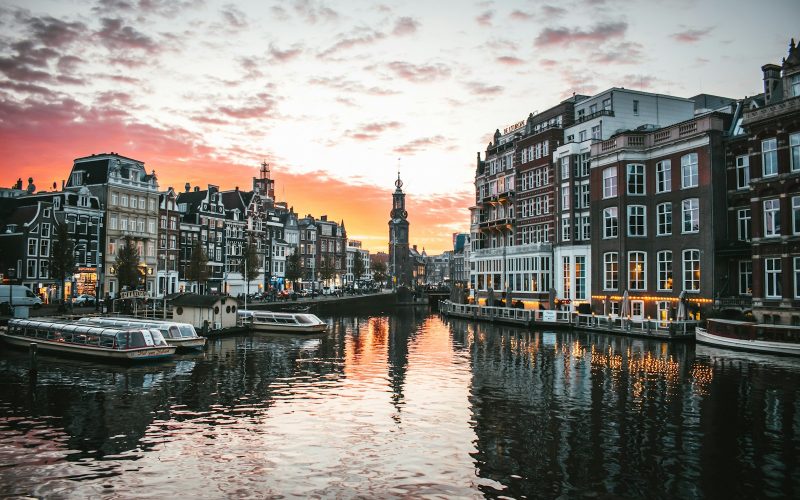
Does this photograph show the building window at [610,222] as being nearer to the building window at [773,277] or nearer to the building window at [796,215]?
the building window at [773,277]

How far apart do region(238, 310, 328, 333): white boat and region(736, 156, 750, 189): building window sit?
148 feet

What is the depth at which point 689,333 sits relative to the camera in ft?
186

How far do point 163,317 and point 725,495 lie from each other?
202ft

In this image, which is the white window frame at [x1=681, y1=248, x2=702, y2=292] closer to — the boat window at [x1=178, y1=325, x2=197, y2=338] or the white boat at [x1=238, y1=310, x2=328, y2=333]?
the white boat at [x1=238, y1=310, x2=328, y2=333]

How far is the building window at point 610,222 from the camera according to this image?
6950cm

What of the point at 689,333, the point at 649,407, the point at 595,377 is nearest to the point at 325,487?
the point at 649,407

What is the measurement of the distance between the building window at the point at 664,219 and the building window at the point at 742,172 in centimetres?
735

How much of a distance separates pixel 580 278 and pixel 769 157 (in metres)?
28.4

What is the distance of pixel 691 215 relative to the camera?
2447 inches

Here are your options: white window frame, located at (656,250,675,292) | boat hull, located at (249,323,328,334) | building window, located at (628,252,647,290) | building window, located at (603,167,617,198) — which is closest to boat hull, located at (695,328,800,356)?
white window frame, located at (656,250,675,292)

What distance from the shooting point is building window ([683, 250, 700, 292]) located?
200 feet

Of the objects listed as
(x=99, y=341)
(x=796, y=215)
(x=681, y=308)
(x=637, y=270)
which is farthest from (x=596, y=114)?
(x=99, y=341)

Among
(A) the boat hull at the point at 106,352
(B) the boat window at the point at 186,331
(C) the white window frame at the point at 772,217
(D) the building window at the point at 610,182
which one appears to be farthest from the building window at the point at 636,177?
(A) the boat hull at the point at 106,352

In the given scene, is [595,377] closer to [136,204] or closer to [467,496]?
[467,496]
